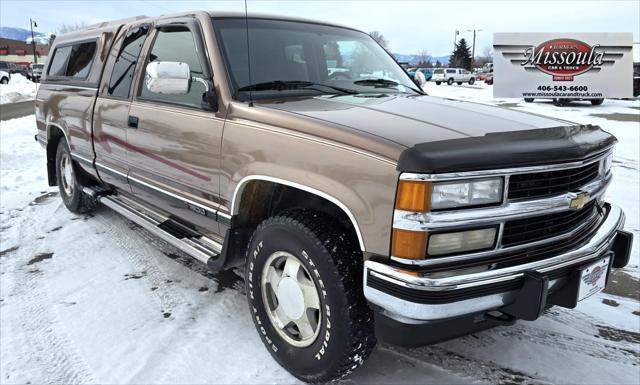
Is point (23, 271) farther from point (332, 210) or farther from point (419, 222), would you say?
point (419, 222)

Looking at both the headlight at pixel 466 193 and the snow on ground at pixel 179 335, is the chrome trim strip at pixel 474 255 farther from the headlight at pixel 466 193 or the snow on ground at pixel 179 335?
the snow on ground at pixel 179 335

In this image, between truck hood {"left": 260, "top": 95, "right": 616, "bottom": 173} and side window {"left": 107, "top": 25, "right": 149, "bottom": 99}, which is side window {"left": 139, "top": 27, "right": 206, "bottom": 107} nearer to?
side window {"left": 107, "top": 25, "right": 149, "bottom": 99}

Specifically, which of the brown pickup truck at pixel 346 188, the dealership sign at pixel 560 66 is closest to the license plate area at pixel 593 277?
the brown pickup truck at pixel 346 188

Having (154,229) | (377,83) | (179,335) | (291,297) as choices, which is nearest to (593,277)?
(291,297)

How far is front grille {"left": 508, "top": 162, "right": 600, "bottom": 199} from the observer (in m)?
1.99

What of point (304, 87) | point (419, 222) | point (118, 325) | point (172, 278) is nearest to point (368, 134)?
point (419, 222)

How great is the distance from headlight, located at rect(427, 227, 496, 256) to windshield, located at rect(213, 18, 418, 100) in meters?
1.45

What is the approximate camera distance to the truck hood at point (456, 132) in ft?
6.16

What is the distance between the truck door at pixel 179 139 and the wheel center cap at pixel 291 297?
0.72 metres

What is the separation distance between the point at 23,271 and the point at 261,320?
2.31 m

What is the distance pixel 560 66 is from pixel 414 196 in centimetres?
2082

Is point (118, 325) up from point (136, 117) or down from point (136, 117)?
down

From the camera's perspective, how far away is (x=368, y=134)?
2.08 metres

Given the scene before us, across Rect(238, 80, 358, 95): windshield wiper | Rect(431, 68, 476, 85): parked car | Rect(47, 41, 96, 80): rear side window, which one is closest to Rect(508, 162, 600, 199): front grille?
Rect(238, 80, 358, 95): windshield wiper
